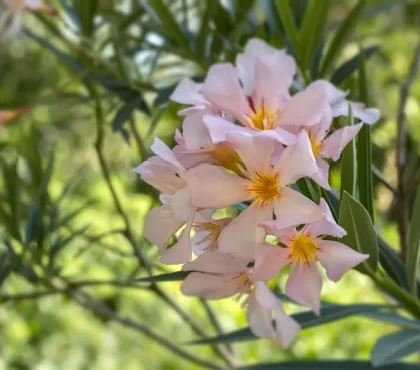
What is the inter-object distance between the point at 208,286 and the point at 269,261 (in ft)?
0.22

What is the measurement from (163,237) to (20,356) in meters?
1.20

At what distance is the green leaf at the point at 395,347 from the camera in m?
0.38

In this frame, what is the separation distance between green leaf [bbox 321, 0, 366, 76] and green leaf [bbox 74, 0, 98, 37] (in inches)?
11.1

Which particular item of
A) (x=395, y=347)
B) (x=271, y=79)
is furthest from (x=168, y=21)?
(x=395, y=347)

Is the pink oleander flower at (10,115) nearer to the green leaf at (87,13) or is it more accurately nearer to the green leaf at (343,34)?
the green leaf at (87,13)

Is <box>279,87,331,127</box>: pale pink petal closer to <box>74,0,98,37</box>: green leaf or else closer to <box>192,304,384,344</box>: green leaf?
<box>192,304,384,344</box>: green leaf

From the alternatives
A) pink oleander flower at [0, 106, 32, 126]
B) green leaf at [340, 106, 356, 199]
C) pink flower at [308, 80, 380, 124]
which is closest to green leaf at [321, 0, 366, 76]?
pink flower at [308, 80, 380, 124]

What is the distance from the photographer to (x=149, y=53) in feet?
2.55

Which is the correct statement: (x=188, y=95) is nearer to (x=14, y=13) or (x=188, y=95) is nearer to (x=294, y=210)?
(x=294, y=210)

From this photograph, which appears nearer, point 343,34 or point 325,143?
point 325,143

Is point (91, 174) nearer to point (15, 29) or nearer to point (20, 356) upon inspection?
point (20, 356)

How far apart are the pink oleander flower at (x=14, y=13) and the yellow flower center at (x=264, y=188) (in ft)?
1.30

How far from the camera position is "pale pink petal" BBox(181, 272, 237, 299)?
362 mm

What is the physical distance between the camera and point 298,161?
29 cm
